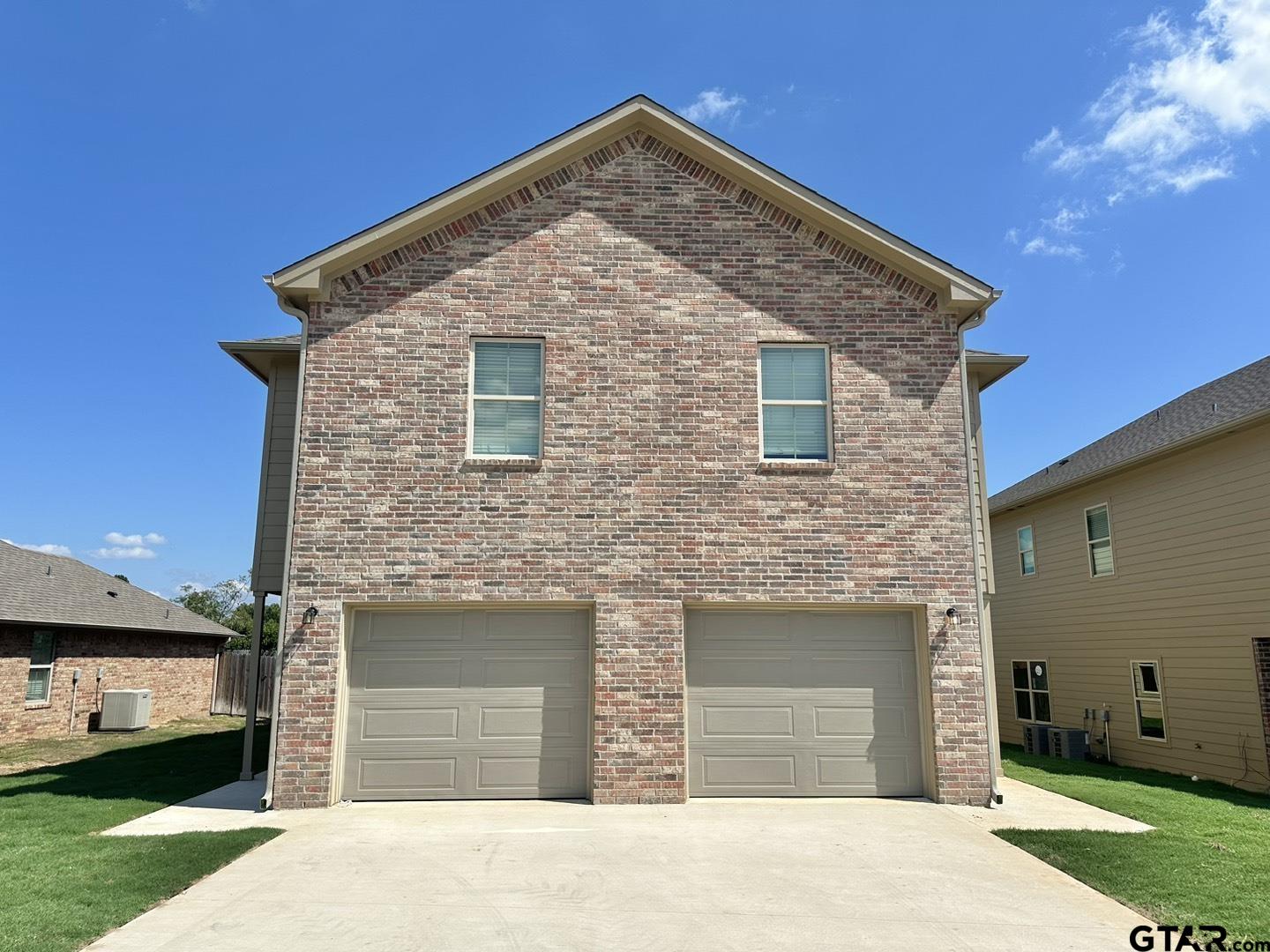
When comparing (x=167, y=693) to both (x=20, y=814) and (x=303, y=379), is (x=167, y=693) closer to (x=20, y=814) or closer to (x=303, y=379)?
(x=20, y=814)

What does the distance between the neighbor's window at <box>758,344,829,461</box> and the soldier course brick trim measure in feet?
4.25

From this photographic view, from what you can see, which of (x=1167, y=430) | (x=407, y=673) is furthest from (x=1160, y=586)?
(x=407, y=673)

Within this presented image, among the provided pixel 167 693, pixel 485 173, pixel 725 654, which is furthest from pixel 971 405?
pixel 167 693

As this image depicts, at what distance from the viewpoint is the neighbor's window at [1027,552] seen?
19.5 metres

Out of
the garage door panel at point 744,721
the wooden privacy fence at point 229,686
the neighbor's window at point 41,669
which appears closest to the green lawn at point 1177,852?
the garage door panel at point 744,721

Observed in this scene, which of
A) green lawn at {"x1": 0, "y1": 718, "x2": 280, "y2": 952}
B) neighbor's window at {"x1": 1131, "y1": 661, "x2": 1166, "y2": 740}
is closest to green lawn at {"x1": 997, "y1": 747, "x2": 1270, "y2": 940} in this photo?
neighbor's window at {"x1": 1131, "y1": 661, "x2": 1166, "y2": 740}

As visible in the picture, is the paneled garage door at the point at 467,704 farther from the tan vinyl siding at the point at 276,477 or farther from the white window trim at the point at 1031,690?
the white window trim at the point at 1031,690

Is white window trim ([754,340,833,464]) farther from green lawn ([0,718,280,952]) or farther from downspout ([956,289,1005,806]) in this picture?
green lawn ([0,718,280,952])

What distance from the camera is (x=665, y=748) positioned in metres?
9.87

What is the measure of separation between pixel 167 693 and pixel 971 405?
2186 centimetres

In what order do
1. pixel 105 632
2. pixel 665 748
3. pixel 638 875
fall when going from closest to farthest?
pixel 638 875 < pixel 665 748 < pixel 105 632

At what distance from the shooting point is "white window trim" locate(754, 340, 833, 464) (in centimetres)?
1070

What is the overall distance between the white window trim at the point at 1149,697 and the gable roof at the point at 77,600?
21.3 m

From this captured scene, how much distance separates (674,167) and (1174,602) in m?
11.2
